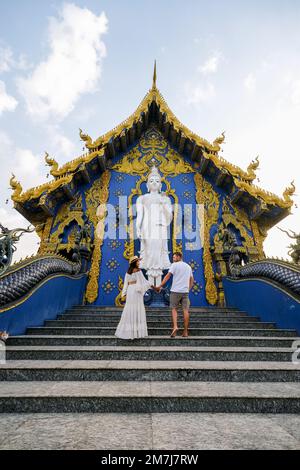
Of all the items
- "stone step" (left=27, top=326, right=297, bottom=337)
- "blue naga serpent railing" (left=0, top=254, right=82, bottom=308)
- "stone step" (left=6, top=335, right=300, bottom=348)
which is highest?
"blue naga serpent railing" (left=0, top=254, right=82, bottom=308)

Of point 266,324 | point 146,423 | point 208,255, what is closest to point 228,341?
point 266,324

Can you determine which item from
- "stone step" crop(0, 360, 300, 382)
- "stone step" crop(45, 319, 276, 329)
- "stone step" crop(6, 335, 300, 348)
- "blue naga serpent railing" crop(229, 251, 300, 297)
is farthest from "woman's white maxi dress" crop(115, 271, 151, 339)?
"blue naga serpent railing" crop(229, 251, 300, 297)

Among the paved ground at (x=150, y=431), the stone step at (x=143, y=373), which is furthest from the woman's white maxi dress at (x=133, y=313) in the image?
the paved ground at (x=150, y=431)

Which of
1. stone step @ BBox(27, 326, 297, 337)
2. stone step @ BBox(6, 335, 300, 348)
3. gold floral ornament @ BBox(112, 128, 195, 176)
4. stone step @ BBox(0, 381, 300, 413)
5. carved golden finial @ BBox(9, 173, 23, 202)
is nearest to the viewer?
stone step @ BBox(0, 381, 300, 413)

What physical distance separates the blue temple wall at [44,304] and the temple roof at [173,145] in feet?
8.62

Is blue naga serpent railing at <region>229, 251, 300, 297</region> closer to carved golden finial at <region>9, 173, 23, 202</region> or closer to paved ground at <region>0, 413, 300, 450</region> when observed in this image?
paved ground at <region>0, 413, 300, 450</region>

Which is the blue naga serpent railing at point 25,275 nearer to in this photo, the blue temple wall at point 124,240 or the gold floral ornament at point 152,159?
the blue temple wall at point 124,240

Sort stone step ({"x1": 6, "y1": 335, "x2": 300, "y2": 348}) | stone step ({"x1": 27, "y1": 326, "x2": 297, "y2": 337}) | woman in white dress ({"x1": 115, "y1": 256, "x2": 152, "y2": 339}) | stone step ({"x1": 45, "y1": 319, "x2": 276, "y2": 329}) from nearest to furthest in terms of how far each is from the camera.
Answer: stone step ({"x1": 6, "y1": 335, "x2": 300, "y2": 348}) < woman in white dress ({"x1": 115, "y1": 256, "x2": 152, "y2": 339}) < stone step ({"x1": 27, "y1": 326, "x2": 297, "y2": 337}) < stone step ({"x1": 45, "y1": 319, "x2": 276, "y2": 329})

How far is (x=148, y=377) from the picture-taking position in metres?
2.97

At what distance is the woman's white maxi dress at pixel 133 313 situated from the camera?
420 centimetres

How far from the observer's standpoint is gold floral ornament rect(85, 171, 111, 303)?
8.07 m

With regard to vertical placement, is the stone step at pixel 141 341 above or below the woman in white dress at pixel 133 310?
below
